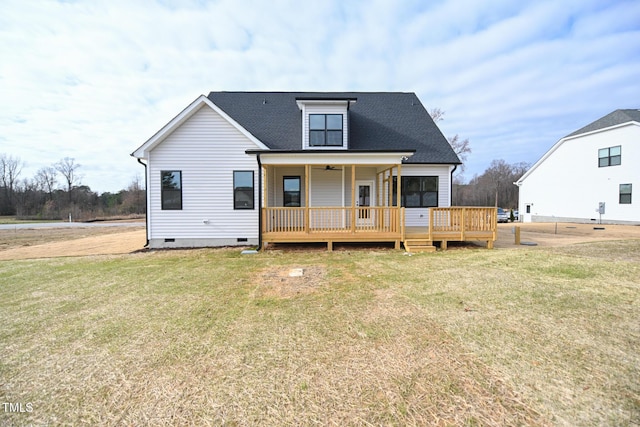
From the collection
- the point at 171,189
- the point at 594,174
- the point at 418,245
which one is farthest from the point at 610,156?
the point at 171,189

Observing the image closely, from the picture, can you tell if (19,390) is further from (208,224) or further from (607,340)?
(208,224)

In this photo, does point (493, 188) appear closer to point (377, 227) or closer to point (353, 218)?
point (377, 227)

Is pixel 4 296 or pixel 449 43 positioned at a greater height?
pixel 449 43

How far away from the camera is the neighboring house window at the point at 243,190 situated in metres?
11.0

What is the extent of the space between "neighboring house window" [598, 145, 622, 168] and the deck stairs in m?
21.0

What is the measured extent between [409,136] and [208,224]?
10.4 m

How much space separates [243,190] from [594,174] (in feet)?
88.5

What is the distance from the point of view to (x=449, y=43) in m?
14.3

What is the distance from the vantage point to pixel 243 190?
36.4ft

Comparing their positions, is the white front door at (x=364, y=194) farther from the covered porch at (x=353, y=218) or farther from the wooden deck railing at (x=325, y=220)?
the wooden deck railing at (x=325, y=220)

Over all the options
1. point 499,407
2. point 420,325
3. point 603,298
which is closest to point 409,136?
point 603,298

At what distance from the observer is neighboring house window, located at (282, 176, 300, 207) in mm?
12320

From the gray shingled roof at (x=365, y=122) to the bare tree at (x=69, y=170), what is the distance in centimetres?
5185

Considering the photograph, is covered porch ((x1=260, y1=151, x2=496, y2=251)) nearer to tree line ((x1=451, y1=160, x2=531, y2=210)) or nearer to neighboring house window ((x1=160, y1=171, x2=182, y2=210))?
neighboring house window ((x1=160, y1=171, x2=182, y2=210))
